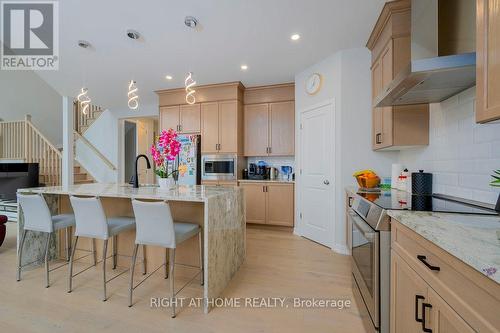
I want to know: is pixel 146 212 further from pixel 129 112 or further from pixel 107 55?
pixel 129 112

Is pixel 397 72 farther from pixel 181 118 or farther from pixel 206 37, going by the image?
pixel 181 118

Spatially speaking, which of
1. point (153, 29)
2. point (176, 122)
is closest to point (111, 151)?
point (176, 122)

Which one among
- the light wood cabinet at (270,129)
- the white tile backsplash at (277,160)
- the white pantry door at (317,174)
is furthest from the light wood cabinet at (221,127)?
the white pantry door at (317,174)

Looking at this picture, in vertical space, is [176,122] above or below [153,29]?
below

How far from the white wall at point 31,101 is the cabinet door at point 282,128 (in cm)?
625

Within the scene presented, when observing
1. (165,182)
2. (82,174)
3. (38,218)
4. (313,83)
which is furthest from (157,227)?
(82,174)

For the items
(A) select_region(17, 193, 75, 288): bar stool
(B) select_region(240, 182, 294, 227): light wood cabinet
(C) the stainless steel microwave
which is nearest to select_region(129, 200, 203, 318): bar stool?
(A) select_region(17, 193, 75, 288): bar stool

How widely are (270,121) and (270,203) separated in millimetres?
1556

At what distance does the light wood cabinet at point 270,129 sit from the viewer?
4.30 m

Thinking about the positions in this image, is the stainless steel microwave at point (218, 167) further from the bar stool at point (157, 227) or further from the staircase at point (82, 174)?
the staircase at point (82, 174)

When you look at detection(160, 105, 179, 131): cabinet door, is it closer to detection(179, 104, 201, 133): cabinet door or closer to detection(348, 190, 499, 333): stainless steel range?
detection(179, 104, 201, 133): cabinet door

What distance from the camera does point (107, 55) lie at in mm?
3385

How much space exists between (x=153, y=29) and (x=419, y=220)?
3.16m

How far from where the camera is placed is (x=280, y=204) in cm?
408
